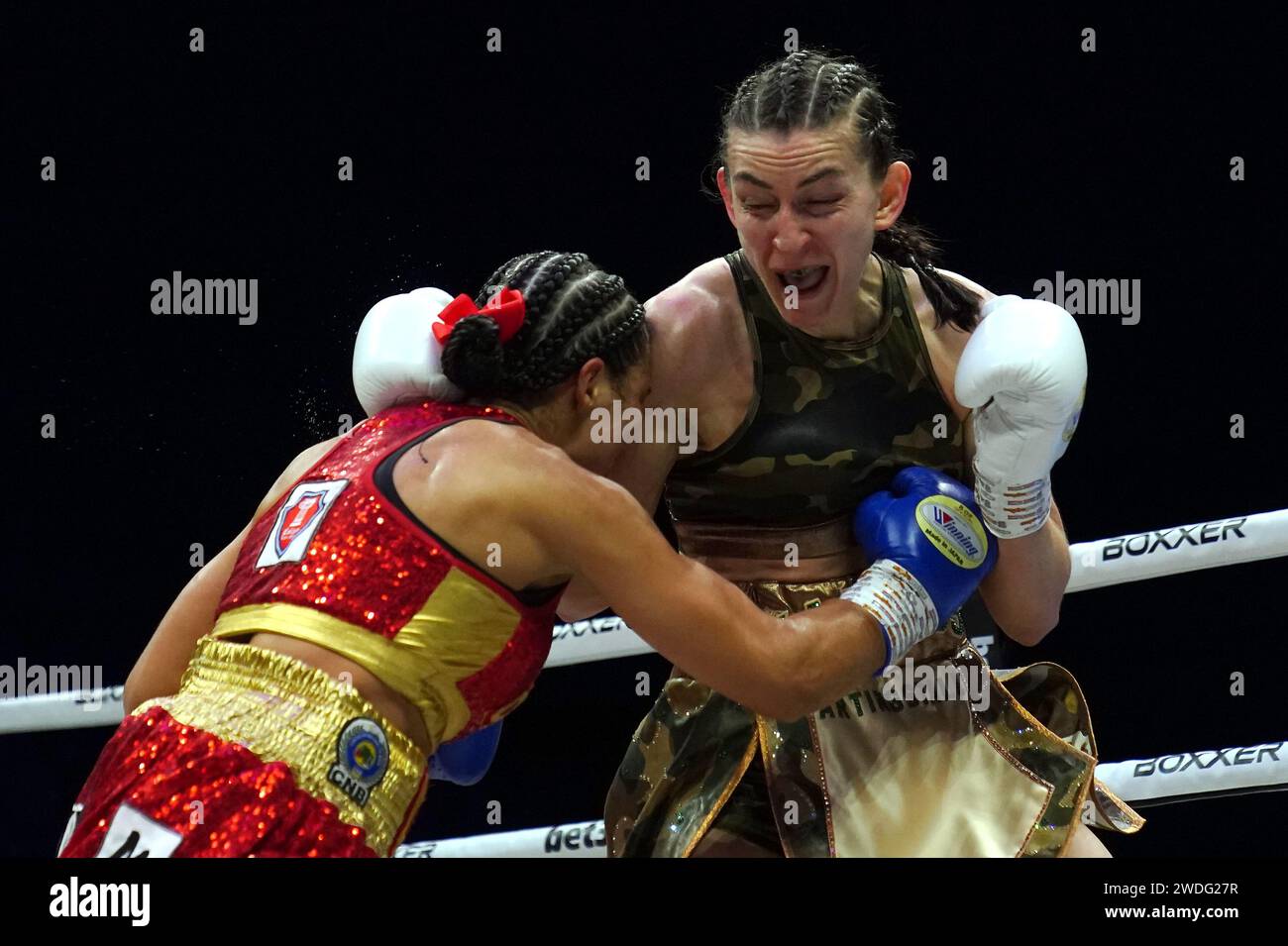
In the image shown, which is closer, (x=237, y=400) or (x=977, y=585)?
(x=977, y=585)

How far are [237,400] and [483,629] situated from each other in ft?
5.25

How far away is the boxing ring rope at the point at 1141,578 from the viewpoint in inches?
103

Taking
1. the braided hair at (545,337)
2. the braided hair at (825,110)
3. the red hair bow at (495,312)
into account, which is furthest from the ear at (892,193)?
the red hair bow at (495,312)

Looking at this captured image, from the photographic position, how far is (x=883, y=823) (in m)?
2.04

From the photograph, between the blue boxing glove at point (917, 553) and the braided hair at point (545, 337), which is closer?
the braided hair at point (545, 337)

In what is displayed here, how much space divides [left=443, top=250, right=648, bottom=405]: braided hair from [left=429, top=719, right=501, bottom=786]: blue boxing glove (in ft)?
1.50

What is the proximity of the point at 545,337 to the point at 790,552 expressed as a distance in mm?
516

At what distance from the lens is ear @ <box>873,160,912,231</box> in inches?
84.6

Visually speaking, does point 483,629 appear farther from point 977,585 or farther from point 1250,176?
point 1250,176

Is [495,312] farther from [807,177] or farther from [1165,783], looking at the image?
[1165,783]

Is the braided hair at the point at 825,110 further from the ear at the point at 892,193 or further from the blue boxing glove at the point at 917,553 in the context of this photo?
the blue boxing glove at the point at 917,553
